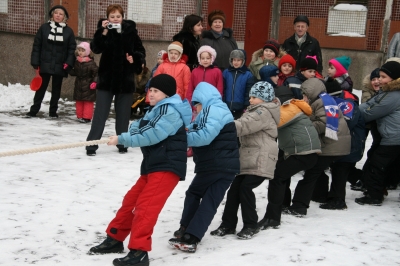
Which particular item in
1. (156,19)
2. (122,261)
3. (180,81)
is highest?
(156,19)

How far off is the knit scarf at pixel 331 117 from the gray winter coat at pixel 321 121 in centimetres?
4

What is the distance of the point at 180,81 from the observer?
8.07 m

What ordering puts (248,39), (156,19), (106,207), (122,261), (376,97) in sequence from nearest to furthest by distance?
(122,261) → (106,207) → (376,97) → (156,19) → (248,39)

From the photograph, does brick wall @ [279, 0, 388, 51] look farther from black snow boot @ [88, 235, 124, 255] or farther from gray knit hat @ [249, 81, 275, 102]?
black snow boot @ [88, 235, 124, 255]

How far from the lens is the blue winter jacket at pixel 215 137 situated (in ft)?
15.5

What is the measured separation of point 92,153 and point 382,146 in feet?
11.7

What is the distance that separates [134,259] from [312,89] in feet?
8.57

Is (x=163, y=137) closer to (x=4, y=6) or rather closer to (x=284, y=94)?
(x=284, y=94)

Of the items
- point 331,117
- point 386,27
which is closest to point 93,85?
point 331,117

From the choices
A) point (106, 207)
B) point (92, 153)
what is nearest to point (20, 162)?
point (92, 153)

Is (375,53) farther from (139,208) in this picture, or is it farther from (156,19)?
(139,208)

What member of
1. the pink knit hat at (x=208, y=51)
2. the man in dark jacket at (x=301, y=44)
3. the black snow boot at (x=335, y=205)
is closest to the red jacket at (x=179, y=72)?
the pink knit hat at (x=208, y=51)

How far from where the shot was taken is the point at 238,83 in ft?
25.5

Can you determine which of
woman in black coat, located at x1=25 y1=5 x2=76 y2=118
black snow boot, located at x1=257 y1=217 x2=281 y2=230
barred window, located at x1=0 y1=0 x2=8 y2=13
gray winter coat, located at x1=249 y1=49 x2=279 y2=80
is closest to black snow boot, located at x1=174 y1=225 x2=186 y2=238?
black snow boot, located at x1=257 y1=217 x2=281 y2=230
